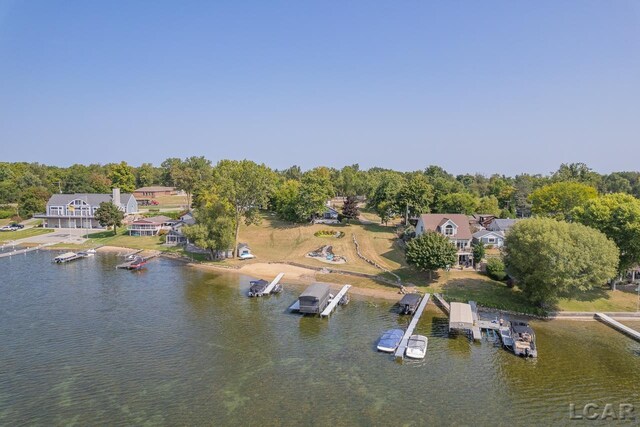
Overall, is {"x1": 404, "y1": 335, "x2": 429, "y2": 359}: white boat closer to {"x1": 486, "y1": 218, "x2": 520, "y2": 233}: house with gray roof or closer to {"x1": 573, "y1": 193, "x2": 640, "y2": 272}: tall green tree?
{"x1": 573, "y1": 193, "x2": 640, "y2": 272}: tall green tree

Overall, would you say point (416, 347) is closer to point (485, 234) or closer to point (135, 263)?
point (485, 234)

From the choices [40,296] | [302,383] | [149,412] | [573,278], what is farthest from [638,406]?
[40,296]

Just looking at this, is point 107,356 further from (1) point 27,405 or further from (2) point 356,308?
(2) point 356,308

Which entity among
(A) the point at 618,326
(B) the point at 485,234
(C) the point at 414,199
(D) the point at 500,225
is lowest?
(A) the point at 618,326

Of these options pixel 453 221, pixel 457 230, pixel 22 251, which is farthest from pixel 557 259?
pixel 22 251

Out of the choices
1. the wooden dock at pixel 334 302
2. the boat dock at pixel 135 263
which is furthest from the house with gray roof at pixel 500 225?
the boat dock at pixel 135 263

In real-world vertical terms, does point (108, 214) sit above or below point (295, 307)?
above

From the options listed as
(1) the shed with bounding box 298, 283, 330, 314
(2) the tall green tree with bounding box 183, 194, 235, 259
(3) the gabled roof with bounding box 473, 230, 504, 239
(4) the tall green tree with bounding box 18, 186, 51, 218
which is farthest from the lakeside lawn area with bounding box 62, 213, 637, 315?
(4) the tall green tree with bounding box 18, 186, 51, 218
